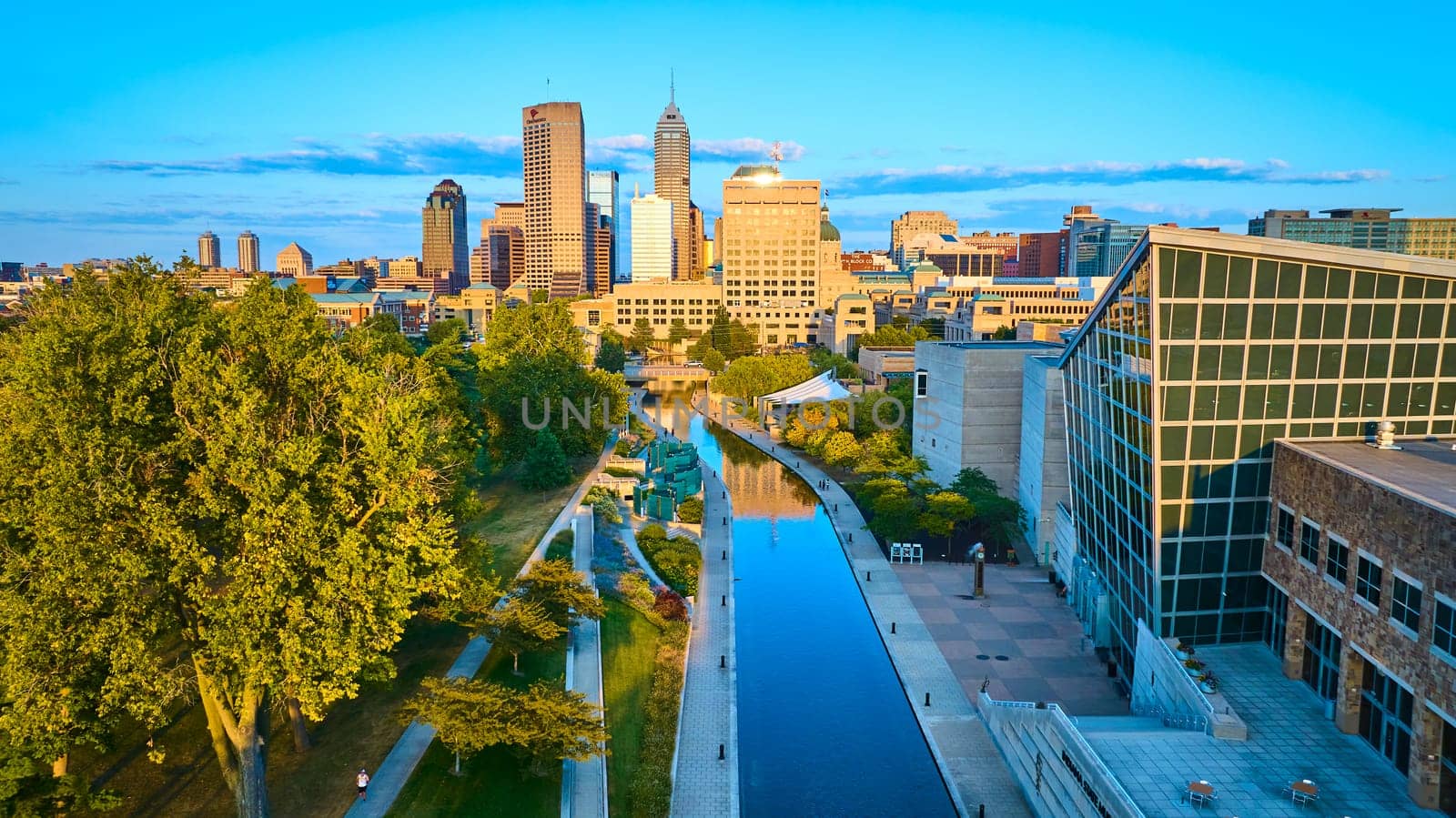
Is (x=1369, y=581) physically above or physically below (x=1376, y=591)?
above

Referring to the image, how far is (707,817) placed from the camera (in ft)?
86.7

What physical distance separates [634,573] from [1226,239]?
1106 inches

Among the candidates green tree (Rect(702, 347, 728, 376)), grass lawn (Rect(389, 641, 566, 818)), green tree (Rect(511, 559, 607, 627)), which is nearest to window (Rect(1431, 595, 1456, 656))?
grass lawn (Rect(389, 641, 566, 818))

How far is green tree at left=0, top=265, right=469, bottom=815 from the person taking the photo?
69.5 ft

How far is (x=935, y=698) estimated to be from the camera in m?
33.3

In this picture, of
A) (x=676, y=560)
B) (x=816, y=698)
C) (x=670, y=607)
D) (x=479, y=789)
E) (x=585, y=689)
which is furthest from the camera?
(x=676, y=560)

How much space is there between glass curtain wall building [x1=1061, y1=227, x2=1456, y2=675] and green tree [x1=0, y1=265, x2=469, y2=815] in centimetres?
2301

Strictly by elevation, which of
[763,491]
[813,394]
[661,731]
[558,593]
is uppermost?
[813,394]

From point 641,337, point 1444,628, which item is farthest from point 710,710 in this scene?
point 641,337

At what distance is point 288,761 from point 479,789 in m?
5.91

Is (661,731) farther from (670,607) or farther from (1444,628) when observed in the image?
(1444,628)

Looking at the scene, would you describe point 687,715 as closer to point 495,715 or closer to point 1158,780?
point 495,715

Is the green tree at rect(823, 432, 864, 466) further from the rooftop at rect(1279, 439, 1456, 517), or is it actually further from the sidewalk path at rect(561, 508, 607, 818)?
the rooftop at rect(1279, 439, 1456, 517)

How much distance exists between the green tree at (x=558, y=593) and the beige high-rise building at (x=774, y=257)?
446ft
